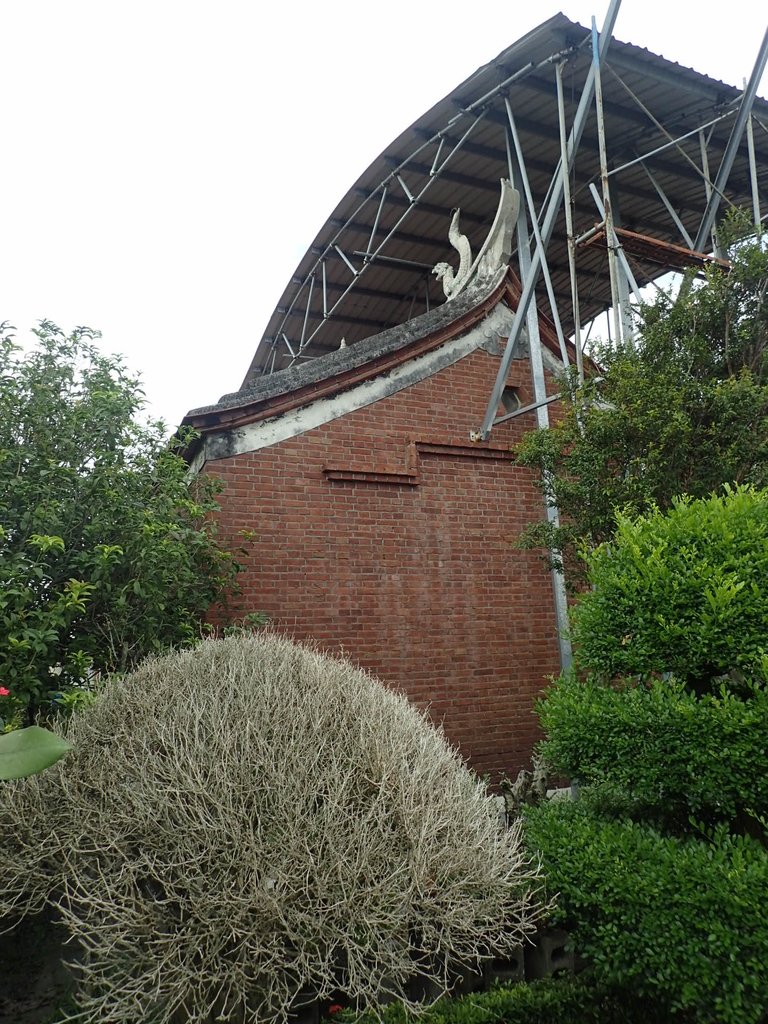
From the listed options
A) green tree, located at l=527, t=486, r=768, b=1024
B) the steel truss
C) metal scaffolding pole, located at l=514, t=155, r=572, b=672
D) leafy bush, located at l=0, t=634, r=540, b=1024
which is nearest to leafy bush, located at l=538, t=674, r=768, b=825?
green tree, located at l=527, t=486, r=768, b=1024

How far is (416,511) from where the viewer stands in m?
7.42

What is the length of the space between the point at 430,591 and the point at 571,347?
3812mm

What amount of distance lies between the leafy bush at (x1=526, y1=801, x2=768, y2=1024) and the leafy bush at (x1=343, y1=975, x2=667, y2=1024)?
98 mm

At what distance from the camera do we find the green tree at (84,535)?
4.68 meters

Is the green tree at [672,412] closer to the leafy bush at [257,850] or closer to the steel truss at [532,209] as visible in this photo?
the steel truss at [532,209]

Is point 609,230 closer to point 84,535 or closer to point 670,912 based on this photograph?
point 84,535

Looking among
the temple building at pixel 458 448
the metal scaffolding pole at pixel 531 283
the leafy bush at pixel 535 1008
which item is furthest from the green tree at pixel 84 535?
the metal scaffolding pole at pixel 531 283

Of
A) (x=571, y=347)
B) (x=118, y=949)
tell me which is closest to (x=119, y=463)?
(x=118, y=949)

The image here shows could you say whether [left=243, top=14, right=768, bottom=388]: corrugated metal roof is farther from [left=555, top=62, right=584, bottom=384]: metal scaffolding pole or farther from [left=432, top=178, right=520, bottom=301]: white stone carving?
[left=432, top=178, right=520, bottom=301]: white stone carving

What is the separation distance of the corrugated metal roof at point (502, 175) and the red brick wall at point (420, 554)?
4.20 meters

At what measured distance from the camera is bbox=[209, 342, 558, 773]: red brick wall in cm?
673

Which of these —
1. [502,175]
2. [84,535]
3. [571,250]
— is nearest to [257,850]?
[84,535]

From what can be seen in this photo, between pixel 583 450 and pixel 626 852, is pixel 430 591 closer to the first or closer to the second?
pixel 583 450

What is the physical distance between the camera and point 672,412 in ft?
18.4
